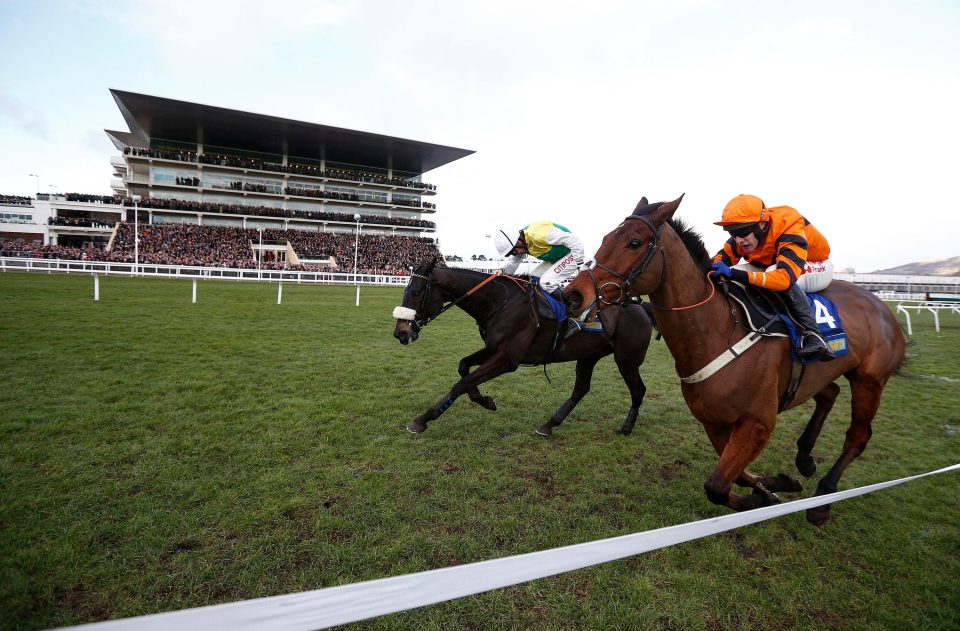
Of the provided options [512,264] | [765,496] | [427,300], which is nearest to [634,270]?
[765,496]

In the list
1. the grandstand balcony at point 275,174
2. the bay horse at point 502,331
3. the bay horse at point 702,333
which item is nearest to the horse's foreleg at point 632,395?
the bay horse at point 502,331

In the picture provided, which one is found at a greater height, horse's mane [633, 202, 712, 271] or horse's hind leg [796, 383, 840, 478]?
horse's mane [633, 202, 712, 271]

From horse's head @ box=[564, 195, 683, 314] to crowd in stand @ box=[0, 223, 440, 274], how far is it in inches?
1332

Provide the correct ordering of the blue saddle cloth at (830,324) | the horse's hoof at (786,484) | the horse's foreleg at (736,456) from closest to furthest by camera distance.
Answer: the horse's foreleg at (736,456)
the blue saddle cloth at (830,324)
the horse's hoof at (786,484)

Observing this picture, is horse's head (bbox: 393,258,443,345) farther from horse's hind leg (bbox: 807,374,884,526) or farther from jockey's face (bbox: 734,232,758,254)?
horse's hind leg (bbox: 807,374,884,526)

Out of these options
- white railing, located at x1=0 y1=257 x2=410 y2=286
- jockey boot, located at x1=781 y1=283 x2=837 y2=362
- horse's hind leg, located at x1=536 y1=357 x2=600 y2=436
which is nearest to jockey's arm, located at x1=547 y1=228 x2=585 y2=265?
horse's hind leg, located at x1=536 y1=357 x2=600 y2=436

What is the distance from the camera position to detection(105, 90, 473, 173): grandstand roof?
47031mm

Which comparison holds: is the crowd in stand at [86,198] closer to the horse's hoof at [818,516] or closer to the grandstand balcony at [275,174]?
the grandstand balcony at [275,174]

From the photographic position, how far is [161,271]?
3055 centimetres

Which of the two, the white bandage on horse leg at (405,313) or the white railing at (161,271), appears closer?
the white bandage on horse leg at (405,313)

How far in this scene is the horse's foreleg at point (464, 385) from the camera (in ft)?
16.0

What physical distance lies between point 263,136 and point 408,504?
60704 mm

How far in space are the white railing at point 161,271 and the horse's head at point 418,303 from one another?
66.1ft

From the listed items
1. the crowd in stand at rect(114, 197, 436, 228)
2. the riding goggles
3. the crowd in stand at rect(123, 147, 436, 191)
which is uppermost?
the crowd in stand at rect(123, 147, 436, 191)
